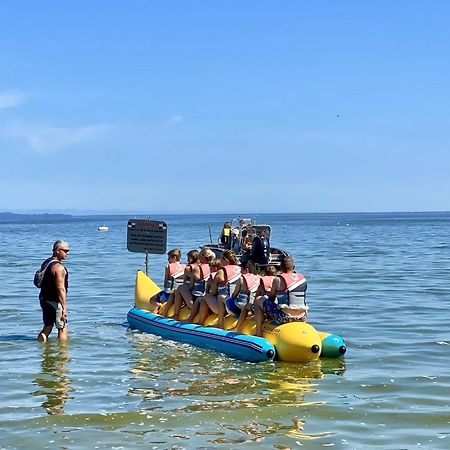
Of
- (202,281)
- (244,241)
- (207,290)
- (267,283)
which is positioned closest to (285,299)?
(267,283)

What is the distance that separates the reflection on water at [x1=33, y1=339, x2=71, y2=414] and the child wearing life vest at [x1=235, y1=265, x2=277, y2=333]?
2.43 m

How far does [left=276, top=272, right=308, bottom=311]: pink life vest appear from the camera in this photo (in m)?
10.7

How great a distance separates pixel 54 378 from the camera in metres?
9.82

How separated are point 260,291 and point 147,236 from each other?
4327 millimetres

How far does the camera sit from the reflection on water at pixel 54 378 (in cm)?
861

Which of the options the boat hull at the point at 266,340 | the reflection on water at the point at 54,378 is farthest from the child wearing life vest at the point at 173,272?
the reflection on water at the point at 54,378

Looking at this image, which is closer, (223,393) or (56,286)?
(223,393)

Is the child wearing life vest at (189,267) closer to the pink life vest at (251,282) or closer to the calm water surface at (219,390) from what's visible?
the calm water surface at (219,390)

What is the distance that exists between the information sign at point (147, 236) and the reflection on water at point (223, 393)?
3.04m

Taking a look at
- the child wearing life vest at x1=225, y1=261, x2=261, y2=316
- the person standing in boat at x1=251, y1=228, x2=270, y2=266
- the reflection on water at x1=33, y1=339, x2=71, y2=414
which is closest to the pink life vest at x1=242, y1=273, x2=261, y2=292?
the child wearing life vest at x1=225, y1=261, x2=261, y2=316

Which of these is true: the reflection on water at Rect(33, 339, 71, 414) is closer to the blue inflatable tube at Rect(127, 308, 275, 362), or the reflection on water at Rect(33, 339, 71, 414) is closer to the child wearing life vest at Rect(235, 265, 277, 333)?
the blue inflatable tube at Rect(127, 308, 275, 362)

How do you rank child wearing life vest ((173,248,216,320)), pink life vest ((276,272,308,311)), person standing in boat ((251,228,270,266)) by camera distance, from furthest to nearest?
person standing in boat ((251,228,270,266))
child wearing life vest ((173,248,216,320))
pink life vest ((276,272,308,311))

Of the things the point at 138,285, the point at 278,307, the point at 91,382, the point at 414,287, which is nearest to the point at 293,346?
the point at 278,307

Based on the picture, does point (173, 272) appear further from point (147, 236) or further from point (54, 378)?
point (54, 378)
